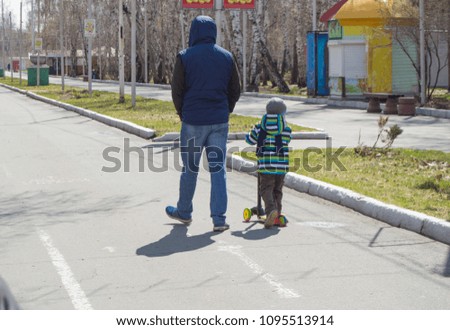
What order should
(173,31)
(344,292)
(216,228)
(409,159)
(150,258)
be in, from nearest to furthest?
(344,292)
(150,258)
(216,228)
(409,159)
(173,31)

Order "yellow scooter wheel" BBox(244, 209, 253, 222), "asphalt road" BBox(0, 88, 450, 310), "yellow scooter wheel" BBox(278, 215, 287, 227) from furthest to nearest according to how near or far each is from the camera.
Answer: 1. "yellow scooter wheel" BBox(244, 209, 253, 222)
2. "yellow scooter wheel" BBox(278, 215, 287, 227)
3. "asphalt road" BBox(0, 88, 450, 310)

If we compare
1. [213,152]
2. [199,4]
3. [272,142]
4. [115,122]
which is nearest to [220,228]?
[213,152]

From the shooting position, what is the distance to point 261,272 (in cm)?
748

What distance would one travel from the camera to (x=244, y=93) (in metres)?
47.5

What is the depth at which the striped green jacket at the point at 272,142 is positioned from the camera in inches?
384

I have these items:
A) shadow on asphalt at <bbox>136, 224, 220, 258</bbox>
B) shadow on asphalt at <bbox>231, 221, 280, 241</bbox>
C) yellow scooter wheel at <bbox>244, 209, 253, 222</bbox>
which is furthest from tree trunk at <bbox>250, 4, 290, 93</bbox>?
shadow on asphalt at <bbox>136, 224, 220, 258</bbox>

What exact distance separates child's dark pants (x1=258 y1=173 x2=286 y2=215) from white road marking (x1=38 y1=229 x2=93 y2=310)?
86.6 inches

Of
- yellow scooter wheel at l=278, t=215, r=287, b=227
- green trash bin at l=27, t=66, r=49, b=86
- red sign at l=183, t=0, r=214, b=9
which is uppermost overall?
red sign at l=183, t=0, r=214, b=9

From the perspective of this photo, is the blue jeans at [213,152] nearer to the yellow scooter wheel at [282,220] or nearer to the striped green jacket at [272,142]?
the striped green jacket at [272,142]

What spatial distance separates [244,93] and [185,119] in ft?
125

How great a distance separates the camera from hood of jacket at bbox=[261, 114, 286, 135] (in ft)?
31.9

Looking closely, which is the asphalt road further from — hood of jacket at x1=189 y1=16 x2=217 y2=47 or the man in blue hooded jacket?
hood of jacket at x1=189 y1=16 x2=217 y2=47

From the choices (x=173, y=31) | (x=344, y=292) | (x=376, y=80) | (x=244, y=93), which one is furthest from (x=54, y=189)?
(x=173, y=31)

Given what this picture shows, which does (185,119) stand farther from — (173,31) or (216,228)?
(173,31)
